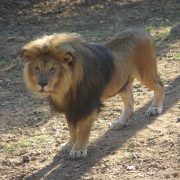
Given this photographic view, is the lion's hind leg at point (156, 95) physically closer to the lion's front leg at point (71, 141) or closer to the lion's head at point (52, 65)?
the lion's front leg at point (71, 141)

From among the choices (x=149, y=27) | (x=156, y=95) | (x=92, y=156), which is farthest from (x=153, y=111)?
(x=149, y=27)

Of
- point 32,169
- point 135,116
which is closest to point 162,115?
point 135,116

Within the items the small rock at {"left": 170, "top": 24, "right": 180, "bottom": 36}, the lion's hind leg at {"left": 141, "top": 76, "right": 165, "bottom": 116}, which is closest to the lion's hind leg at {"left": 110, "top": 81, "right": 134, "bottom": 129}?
the lion's hind leg at {"left": 141, "top": 76, "right": 165, "bottom": 116}

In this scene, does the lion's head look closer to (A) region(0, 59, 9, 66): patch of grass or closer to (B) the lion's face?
(B) the lion's face

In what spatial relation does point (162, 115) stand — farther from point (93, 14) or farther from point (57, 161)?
point (93, 14)

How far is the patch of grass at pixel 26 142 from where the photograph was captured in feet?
19.1

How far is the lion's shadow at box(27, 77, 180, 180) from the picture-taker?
16.8ft

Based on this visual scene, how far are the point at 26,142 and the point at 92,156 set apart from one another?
928 mm

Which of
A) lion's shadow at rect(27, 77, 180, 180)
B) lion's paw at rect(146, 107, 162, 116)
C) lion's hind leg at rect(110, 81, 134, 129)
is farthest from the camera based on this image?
lion's paw at rect(146, 107, 162, 116)

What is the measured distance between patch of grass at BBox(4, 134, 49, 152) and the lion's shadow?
0.46 m

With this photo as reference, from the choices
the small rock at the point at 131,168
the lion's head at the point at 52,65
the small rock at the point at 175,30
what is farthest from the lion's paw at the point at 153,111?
the small rock at the point at 175,30

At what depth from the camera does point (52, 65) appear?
480 centimetres

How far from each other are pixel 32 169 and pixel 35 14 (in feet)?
29.5

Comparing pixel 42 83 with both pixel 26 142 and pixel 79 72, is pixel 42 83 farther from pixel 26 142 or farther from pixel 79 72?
pixel 26 142
